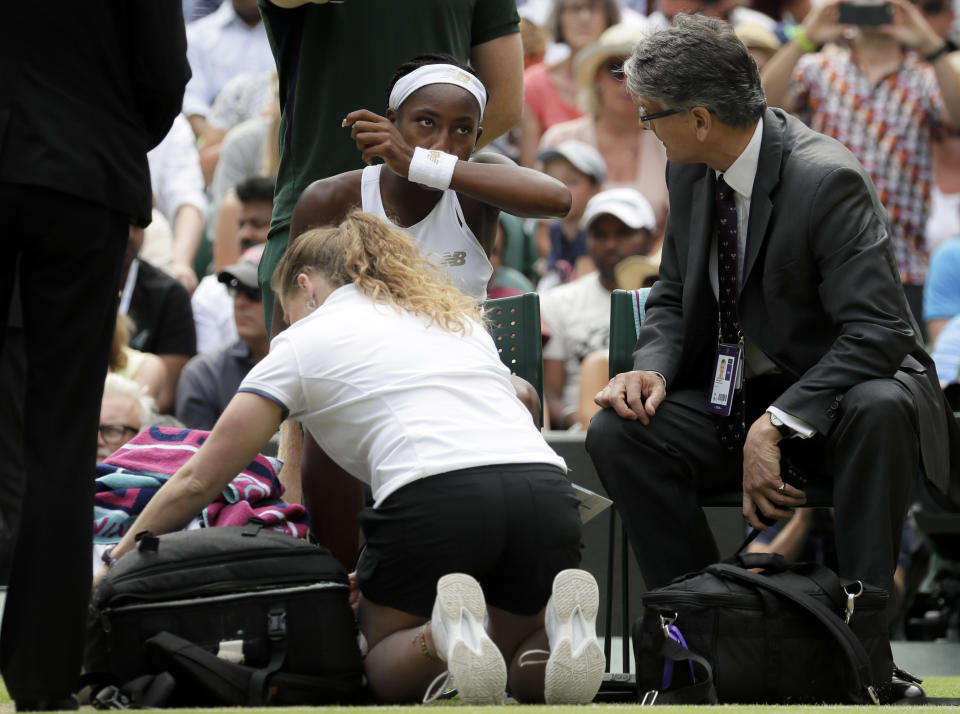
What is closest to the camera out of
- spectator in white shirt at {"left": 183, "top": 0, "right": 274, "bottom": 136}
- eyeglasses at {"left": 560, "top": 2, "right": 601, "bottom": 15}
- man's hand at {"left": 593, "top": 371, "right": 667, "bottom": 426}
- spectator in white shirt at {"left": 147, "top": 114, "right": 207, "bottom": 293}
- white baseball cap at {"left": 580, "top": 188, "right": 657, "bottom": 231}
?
man's hand at {"left": 593, "top": 371, "right": 667, "bottom": 426}

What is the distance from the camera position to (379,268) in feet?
12.2

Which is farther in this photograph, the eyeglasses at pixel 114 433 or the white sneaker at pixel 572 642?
the eyeglasses at pixel 114 433

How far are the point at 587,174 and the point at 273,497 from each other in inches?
184

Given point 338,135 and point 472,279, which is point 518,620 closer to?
point 472,279

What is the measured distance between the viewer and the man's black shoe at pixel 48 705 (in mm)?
3072

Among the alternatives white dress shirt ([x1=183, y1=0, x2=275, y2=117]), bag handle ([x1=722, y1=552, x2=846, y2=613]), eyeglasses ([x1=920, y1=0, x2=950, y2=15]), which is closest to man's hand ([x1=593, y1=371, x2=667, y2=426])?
bag handle ([x1=722, y1=552, x2=846, y2=613])

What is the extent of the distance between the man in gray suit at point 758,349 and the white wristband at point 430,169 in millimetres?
625

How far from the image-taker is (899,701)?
12.0 ft

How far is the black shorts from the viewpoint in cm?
339

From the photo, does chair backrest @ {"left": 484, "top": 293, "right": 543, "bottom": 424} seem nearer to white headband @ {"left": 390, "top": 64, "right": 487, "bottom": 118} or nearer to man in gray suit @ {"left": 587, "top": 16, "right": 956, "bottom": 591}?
man in gray suit @ {"left": 587, "top": 16, "right": 956, "bottom": 591}

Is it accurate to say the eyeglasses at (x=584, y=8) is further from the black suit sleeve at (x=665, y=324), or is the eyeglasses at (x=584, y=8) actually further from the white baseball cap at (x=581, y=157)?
the black suit sleeve at (x=665, y=324)

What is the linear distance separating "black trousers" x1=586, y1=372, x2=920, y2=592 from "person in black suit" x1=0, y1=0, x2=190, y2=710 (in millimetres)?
1607

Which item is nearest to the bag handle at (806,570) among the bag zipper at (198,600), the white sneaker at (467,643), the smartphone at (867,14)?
the white sneaker at (467,643)

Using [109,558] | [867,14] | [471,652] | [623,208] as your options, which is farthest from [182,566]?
[867,14]
